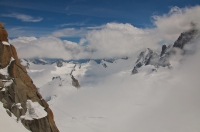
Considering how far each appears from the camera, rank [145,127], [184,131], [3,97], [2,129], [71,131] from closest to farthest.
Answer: [2,129]
[3,97]
[71,131]
[184,131]
[145,127]

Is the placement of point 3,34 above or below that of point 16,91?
above

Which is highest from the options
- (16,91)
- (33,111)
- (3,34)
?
(3,34)

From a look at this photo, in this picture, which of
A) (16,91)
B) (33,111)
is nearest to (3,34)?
(16,91)

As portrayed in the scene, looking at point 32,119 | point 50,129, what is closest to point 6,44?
point 32,119

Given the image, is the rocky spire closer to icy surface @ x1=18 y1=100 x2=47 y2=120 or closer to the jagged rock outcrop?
the jagged rock outcrop

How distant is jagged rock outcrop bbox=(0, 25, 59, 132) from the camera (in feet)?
138

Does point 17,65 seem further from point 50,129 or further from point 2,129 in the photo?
point 2,129

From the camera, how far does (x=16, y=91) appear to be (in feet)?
145

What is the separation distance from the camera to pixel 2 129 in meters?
27.6

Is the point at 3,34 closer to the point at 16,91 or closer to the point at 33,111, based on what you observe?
the point at 16,91

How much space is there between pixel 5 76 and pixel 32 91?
7.35 m

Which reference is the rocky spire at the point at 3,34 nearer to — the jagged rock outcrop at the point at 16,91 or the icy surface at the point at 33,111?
the jagged rock outcrop at the point at 16,91

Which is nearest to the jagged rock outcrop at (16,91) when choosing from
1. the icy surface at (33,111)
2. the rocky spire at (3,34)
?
the rocky spire at (3,34)

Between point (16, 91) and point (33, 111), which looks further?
point (33, 111)
